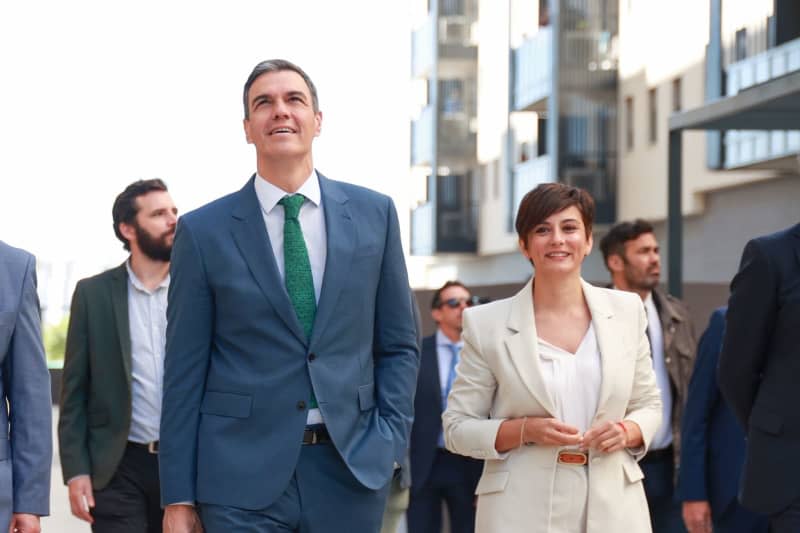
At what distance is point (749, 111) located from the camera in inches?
516

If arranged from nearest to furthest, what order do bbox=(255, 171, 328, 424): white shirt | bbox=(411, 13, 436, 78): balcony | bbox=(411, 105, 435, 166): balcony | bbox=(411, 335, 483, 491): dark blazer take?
bbox=(255, 171, 328, 424): white shirt → bbox=(411, 335, 483, 491): dark blazer → bbox=(411, 105, 435, 166): balcony → bbox=(411, 13, 436, 78): balcony

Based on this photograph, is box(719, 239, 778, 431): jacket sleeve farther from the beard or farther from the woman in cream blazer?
the beard

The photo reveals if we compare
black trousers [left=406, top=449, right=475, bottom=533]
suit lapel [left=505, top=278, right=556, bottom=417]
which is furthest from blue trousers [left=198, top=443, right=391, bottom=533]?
black trousers [left=406, top=449, right=475, bottom=533]

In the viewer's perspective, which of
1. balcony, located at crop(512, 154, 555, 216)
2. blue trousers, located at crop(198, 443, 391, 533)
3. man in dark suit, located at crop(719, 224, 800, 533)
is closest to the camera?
blue trousers, located at crop(198, 443, 391, 533)

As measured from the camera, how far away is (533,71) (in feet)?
126

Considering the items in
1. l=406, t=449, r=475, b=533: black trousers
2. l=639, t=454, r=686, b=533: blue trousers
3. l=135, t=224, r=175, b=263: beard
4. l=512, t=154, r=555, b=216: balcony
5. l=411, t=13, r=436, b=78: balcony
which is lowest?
l=406, t=449, r=475, b=533: black trousers

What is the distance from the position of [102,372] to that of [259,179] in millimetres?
2675

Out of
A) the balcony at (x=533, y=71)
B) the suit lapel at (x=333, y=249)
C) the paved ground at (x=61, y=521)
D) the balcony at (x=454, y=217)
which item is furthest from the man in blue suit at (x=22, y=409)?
the balcony at (x=454, y=217)

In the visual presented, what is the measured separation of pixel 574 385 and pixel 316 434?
1.25 m

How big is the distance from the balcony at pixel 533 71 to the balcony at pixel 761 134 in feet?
36.1

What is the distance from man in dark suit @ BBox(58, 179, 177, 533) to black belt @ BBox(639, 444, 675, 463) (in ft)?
8.96

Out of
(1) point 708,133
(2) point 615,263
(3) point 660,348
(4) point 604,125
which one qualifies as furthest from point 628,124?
(3) point 660,348

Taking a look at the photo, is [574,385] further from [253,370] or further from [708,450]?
[708,450]

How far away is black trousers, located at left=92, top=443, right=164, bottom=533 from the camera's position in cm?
802
